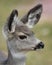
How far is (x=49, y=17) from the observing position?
1761cm

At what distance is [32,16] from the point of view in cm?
1054

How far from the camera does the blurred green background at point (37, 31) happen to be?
41.3 feet

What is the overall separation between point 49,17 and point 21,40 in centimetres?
766

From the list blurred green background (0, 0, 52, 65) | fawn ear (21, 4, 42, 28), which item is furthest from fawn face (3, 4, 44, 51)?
blurred green background (0, 0, 52, 65)

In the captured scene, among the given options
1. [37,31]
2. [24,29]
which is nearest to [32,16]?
[24,29]

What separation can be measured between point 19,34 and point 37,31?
16.4 ft

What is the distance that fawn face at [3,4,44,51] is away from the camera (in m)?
9.91

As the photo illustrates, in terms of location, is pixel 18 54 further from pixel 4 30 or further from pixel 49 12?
pixel 49 12

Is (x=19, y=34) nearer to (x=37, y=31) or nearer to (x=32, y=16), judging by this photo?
(x=32, y=16)

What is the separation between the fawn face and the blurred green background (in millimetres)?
1536

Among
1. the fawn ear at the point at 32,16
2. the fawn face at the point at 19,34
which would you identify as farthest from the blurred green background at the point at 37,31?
the fawn face at the point at 19,34

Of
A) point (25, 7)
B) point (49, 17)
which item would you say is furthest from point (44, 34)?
point (25, 7)

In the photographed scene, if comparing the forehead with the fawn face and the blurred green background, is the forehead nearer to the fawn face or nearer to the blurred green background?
the fawn face

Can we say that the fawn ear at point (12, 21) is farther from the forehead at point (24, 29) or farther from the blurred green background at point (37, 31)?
the blurred green background at point (37, 31)
